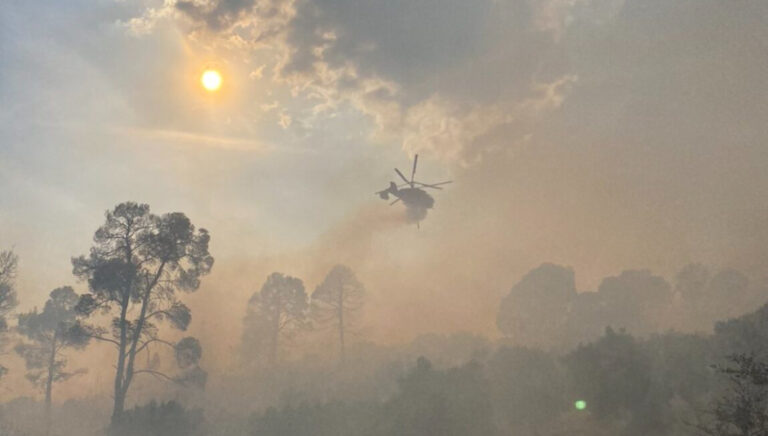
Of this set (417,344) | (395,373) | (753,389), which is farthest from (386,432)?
(417,344)

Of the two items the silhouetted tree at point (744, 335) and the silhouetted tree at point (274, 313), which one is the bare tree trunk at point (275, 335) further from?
the silhouetted tree at point (744, 335)

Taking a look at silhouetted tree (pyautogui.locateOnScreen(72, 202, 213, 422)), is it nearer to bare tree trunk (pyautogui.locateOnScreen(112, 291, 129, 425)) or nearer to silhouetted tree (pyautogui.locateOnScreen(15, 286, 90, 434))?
bare tree trunk (pyautogui.locateOnScreen(112, 291, 129, 425))

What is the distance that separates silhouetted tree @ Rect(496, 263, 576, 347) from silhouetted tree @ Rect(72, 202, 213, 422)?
1759 inches

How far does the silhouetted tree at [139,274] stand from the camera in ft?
74.1

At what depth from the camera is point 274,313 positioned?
4869 centimetres

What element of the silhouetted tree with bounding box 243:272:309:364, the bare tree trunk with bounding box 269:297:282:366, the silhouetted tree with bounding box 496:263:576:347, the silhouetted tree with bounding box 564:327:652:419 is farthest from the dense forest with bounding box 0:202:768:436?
the silhouetted tree with bounding box 496:263:576:347

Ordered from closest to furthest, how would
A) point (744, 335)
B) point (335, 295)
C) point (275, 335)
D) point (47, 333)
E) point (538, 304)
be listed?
point (744, 335) < point (47, 333) < point (275, 335) < point (335, 295) < point (538, 304)

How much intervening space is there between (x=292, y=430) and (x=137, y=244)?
13.5 m

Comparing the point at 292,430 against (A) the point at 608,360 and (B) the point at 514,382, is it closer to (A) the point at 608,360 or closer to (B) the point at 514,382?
(B) the point at 514,382

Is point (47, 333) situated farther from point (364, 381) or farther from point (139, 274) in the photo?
point (364, 381)

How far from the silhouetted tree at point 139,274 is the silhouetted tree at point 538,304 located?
147ft

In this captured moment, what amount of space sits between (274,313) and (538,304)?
35.7 m

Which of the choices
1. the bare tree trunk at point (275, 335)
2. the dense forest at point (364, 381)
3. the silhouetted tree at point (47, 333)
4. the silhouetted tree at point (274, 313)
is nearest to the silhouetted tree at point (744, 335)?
the dense forest at point (364, 381)

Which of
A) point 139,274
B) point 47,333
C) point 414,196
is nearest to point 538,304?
point 414,196
